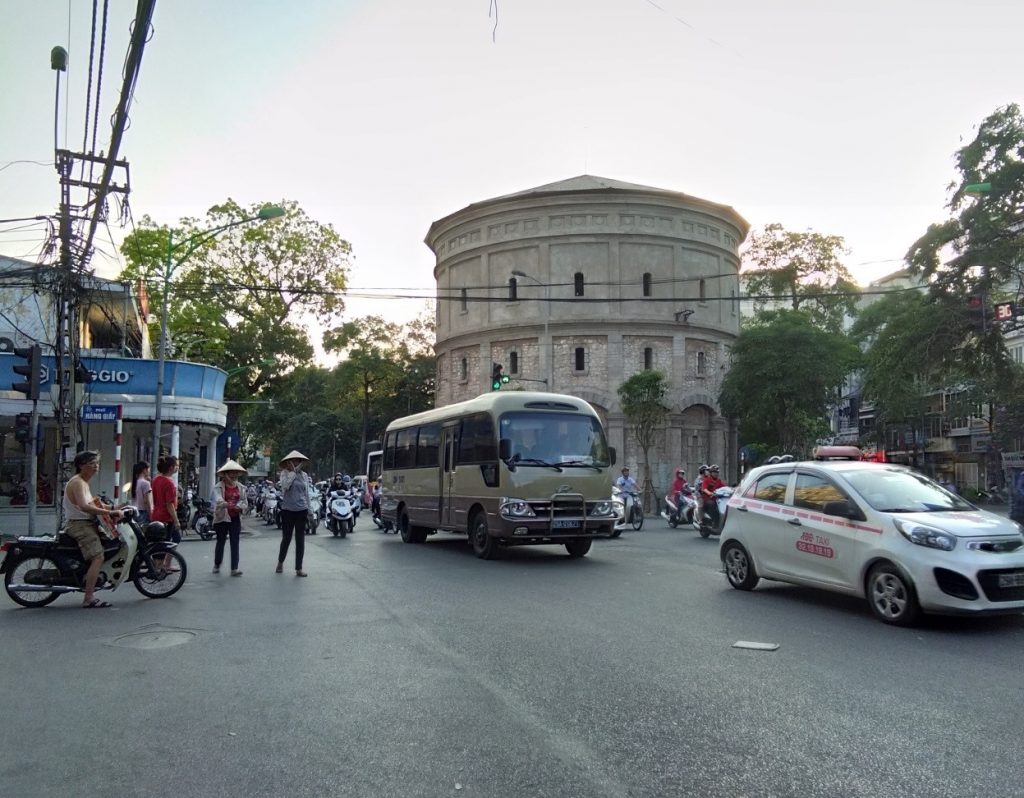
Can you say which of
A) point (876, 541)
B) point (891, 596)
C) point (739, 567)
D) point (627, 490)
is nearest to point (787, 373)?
point (627, 490)

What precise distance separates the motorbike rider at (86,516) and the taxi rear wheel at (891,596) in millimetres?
8063

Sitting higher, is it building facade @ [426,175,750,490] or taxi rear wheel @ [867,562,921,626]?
building facade @ [426,175,750,490]

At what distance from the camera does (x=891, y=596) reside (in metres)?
8.37

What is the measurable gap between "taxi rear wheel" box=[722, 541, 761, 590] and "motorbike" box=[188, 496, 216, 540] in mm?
15927

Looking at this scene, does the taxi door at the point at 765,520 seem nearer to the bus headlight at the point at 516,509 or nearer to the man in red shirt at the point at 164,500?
the bus headlight at the point at 516,509

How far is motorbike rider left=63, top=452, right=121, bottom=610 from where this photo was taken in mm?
9852

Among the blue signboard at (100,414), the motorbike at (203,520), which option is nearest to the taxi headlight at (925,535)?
the motorbike at (203,520)

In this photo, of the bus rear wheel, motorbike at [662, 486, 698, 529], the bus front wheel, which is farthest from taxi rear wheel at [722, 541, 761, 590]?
motorbike at [662, 486, 698, 529]

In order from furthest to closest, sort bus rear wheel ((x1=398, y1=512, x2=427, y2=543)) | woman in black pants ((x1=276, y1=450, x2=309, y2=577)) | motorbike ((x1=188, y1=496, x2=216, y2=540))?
motorbike ((x1=188, y1=496, x2=216, y2=540)) < bus rear wheel ((x1=398, y1=512, x2=427, y2=543)) < woman in black pants ((x1=276, y1=450, x2=309, y2=577))

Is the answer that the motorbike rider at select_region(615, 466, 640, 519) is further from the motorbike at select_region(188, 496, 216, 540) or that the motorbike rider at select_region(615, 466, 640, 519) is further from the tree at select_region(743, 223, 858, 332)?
the tree at select_region(743, 223, 858, 332)

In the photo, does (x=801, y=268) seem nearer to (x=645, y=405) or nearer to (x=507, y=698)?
(x=645, y=405)

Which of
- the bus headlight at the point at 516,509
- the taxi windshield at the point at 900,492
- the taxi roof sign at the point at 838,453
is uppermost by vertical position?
the taxi roof sign at the point at 838,453

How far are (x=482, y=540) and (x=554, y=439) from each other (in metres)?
2.15

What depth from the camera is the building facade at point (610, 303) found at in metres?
45.4
